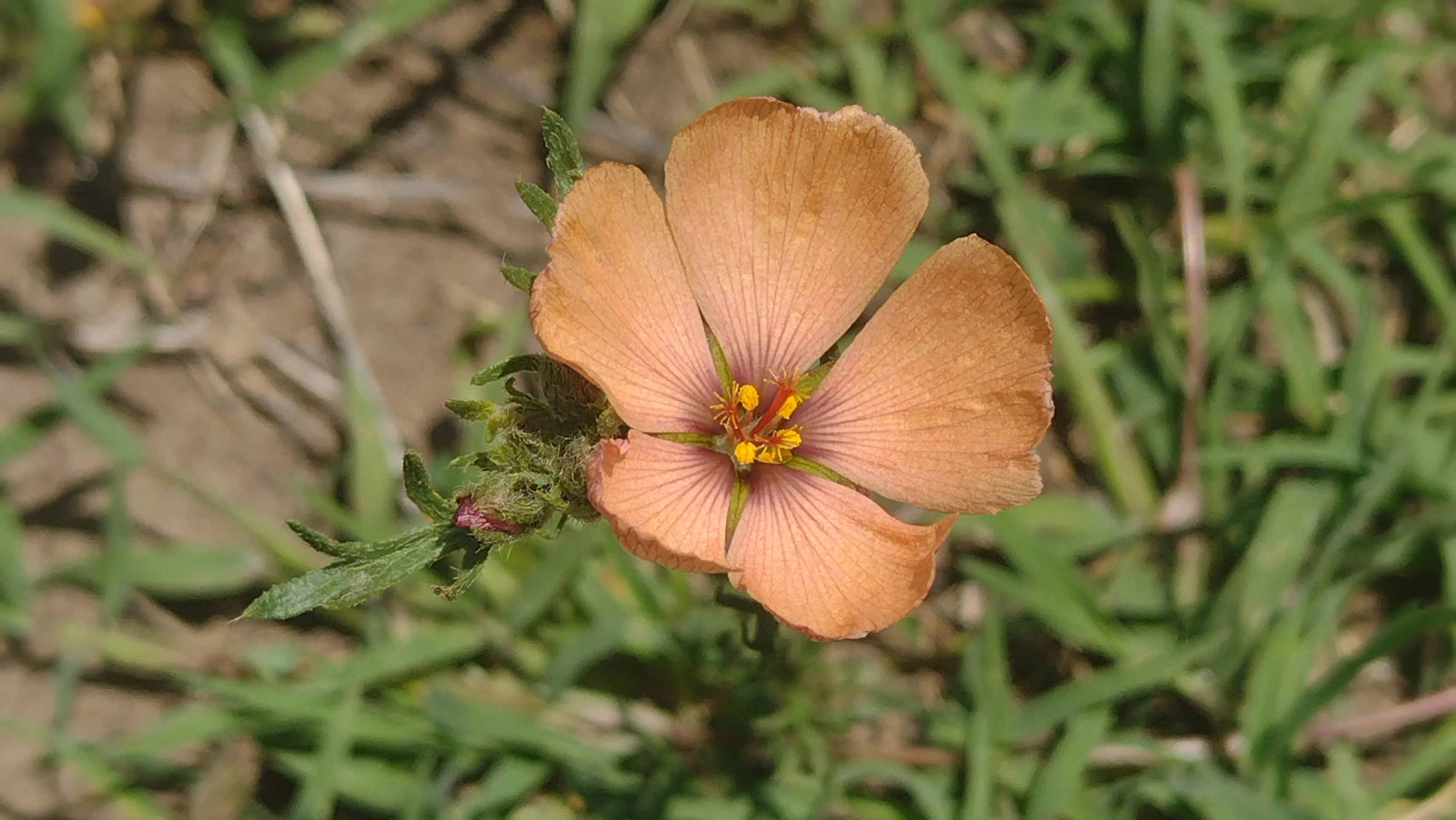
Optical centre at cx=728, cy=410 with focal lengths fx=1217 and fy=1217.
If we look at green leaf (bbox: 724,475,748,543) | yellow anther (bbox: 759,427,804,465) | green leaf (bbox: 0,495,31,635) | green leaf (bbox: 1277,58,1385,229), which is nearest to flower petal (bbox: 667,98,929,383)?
yellow anther (bbox: 759,427,804,465)

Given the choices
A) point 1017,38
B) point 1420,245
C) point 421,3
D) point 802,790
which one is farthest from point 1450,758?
point 421,3

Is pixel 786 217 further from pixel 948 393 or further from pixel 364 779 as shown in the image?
pixel 364 779

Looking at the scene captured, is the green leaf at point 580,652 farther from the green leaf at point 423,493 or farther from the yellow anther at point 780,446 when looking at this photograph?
the green leaf at point 423,493

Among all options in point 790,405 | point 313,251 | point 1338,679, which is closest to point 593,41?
point 313,251

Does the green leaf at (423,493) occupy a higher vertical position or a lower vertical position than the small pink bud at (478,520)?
higher

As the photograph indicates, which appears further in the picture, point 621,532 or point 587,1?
point 587,1

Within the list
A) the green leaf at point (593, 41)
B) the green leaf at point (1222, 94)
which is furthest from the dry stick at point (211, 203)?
the green leaf at point (1222, 94)

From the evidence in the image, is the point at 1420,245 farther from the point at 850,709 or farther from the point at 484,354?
the point at 484,354

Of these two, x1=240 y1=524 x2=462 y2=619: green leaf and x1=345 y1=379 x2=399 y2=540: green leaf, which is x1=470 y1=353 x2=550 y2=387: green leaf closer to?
x1=240 y1=524 x2=462 y2=619: green leaf
